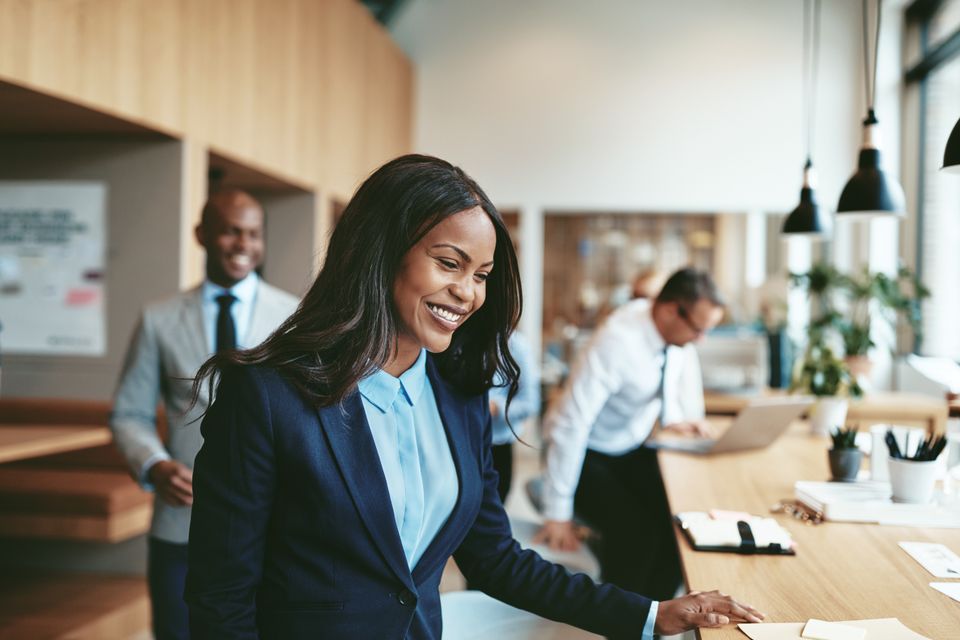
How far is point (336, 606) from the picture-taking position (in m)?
1.28

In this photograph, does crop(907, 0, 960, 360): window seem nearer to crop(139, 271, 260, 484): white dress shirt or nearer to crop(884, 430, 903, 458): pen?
crop(884, 430, 903, 458): pen

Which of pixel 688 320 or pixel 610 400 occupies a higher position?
pixel 688 320

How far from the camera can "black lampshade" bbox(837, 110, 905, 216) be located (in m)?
2.78

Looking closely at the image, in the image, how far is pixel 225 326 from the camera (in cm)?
249

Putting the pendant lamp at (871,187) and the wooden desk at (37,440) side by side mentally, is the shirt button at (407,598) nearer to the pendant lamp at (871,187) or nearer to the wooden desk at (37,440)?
the wooden desk at (37,440)

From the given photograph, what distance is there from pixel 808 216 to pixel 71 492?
343cm

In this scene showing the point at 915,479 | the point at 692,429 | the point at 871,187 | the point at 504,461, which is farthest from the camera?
the point at 504,461

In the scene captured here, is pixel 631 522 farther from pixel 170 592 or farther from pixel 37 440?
pixel 37 440

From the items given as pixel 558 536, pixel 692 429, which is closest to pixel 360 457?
pixel 558 536

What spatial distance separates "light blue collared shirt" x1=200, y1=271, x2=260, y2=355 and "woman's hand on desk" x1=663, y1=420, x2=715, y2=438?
1.79 meters

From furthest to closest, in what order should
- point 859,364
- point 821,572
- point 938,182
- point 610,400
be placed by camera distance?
1. point 938,182
2. point 859,364
3. point 610,400
4. point 821,572

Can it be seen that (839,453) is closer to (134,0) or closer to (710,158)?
(134,0)

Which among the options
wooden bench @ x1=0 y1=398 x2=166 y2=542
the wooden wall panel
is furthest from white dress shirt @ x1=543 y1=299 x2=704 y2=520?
the wooden wall panel

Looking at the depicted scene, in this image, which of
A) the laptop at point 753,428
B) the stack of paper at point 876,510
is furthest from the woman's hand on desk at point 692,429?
the stack of paper at point 876,510
